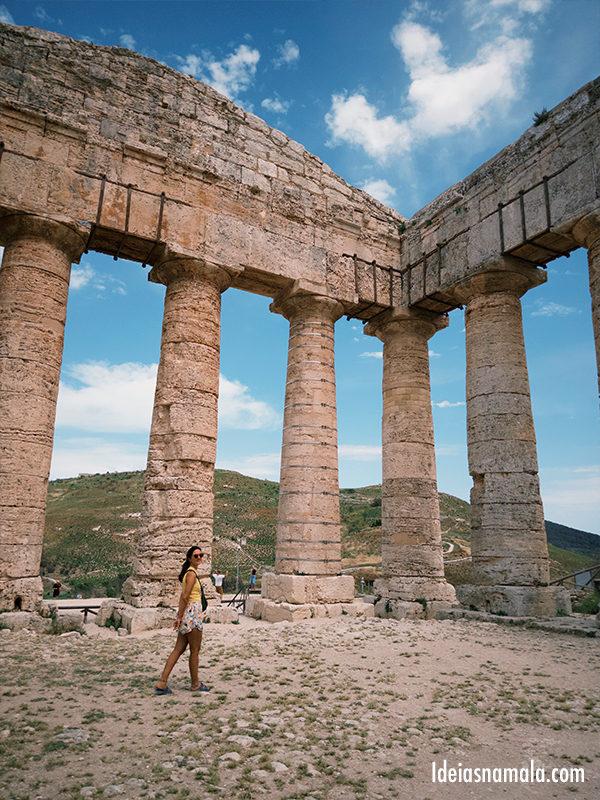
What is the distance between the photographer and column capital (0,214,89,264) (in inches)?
353

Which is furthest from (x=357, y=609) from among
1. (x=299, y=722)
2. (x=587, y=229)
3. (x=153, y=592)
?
(x=587, y=229)

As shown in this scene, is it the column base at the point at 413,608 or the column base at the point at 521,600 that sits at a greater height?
the column base at the point at 521,600

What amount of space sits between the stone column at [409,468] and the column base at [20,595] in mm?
6876

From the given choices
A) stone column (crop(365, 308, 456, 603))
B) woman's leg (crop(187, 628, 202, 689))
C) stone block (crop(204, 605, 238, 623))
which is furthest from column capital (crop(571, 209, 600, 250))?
stone block (crop(204, 605, 238, 623))

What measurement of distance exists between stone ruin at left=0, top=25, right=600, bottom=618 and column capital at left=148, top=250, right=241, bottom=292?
40mm

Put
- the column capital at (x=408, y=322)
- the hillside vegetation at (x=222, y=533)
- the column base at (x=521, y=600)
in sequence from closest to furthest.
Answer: the column base at (x=521, y=600) < the column capital at (x=408, y=322) < the hillside vegetation at (x=222, y=533)

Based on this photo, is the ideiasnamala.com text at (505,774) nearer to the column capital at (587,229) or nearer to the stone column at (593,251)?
the stone column at (593,251)

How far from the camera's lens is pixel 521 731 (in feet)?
13.8

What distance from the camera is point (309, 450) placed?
35.9 ft

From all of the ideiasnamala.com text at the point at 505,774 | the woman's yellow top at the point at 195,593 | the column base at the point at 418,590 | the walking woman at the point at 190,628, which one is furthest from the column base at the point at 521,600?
the woman's yellow top at the point at 195,593

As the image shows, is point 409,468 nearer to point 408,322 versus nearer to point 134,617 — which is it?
point 408,322

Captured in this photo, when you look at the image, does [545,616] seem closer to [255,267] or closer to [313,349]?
[313,349]

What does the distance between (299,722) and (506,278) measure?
9567mm

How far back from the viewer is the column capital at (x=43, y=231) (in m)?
8.98
